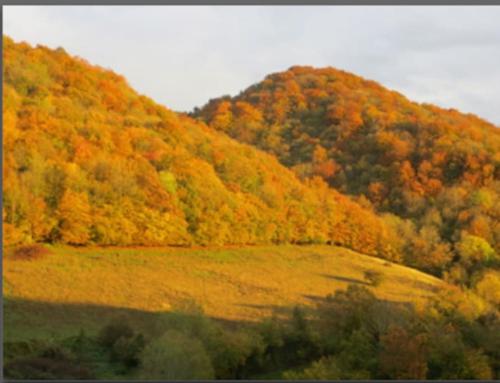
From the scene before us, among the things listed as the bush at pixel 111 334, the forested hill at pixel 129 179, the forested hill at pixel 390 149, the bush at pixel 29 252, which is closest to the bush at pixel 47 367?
the bush at pixel 111 334

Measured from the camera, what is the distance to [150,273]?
48812mm

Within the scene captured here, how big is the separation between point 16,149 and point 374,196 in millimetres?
49651

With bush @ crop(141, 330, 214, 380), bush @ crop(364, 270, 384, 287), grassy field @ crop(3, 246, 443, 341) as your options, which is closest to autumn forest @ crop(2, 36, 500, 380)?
bush @ crop(141, 330, 214, 380)

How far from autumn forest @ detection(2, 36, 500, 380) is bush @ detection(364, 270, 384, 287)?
332 mm

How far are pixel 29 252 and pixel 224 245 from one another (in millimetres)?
18469

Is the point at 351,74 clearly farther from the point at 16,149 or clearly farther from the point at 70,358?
the point at 70,358

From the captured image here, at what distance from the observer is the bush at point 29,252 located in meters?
45.8

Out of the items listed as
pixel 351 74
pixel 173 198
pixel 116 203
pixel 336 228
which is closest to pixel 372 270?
pixel 336 228

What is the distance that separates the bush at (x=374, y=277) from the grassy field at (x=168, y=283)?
0.40 meters

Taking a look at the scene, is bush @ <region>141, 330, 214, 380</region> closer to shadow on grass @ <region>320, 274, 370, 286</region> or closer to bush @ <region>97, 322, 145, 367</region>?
bush @ <region>97, 322, 145, 367</region>

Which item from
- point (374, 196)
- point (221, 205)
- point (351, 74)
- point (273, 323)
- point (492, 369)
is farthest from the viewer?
point (351, 74)

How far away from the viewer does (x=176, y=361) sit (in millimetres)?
24375

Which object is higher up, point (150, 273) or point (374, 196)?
point (374, 196)

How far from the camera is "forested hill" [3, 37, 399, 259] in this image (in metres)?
51.0
